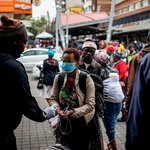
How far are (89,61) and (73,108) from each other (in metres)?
1.39

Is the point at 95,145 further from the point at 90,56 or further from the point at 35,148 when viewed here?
the point at 35,148

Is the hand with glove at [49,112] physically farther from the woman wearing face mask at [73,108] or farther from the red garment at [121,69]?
the red garment at [121,69]

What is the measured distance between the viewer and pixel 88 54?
17.3 ft

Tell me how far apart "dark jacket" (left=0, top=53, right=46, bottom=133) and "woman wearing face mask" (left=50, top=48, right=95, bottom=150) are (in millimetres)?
799

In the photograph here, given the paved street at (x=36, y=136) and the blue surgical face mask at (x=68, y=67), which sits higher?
the blue surgical face mask at (x=68, y=67)

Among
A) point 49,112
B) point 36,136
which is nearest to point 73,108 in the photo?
point 49,112

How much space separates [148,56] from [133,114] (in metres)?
0.35

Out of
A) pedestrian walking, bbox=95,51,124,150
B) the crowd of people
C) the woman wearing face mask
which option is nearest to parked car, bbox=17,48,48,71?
pedestrian walking, bbox=95,51,124,150

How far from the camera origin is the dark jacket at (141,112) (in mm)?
2100

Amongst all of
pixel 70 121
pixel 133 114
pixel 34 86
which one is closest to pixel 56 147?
pixel 70 121

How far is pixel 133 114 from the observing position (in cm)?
214

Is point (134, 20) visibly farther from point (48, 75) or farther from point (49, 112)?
point (49, 112)

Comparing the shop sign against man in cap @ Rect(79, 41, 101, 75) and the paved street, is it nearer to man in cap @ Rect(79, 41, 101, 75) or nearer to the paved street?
the paved street

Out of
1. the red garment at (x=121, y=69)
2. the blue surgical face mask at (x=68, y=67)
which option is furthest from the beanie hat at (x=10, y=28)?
the red garment at (x=121, y=69)
